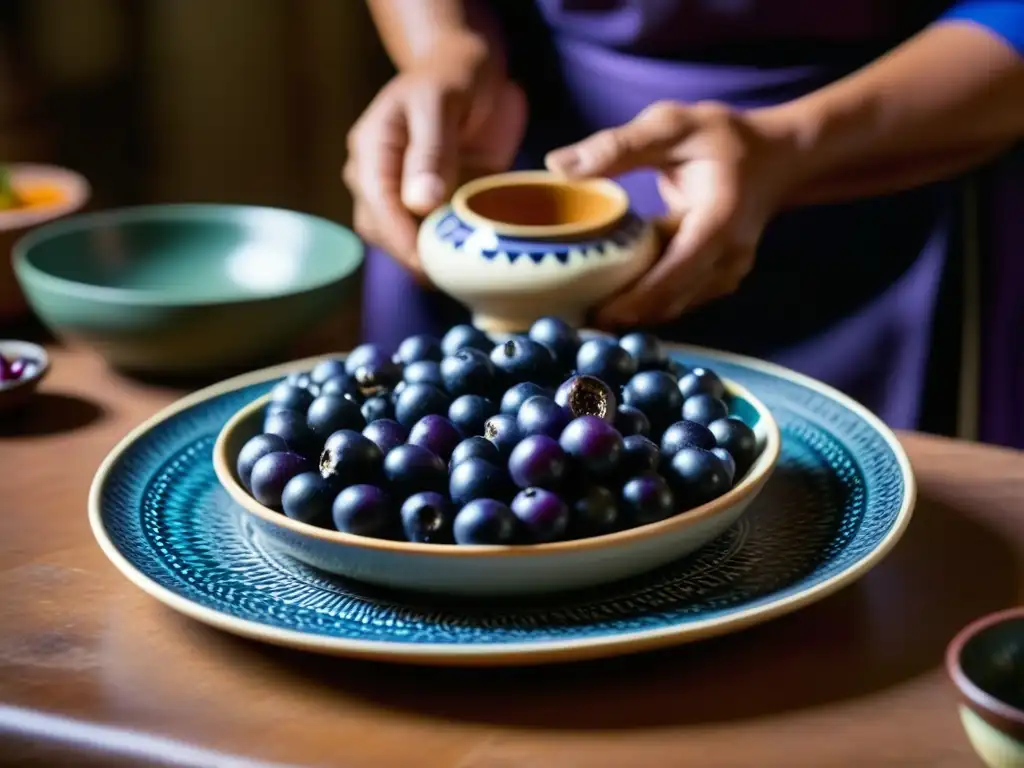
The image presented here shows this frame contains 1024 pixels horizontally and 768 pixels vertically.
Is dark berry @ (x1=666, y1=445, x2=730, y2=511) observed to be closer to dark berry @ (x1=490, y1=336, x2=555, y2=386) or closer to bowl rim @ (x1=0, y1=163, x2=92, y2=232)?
dark berry @ (x1=490, y1=336, x2=555, y2=386)

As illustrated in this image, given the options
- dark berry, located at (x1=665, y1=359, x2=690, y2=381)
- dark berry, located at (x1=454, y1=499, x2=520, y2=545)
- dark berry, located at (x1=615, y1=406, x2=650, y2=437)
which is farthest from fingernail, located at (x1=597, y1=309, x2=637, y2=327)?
dark berry, located at (x1=454, y1=499, x2=520, y2=545)

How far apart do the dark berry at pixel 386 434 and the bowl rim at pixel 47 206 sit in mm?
514

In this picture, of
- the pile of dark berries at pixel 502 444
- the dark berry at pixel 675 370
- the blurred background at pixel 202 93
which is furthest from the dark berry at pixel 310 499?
the blurred background at pixel 202 93

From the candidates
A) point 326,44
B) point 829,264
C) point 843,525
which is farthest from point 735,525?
point 326,44

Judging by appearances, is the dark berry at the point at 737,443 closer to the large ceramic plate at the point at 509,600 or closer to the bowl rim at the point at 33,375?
the large ceramic plate at the point at 509,600

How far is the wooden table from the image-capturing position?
50 cm

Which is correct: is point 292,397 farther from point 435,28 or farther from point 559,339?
point 435,28

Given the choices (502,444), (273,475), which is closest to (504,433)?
(502,444)

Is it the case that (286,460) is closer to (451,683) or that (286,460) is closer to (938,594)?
(451,683)

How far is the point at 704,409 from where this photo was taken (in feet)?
2.16

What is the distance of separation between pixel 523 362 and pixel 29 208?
1.98 ft

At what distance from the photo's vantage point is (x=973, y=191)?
108cm

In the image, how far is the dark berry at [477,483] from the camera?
0.56 m

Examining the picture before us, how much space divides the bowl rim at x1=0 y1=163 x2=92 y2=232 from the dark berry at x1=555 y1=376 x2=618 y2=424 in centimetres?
57
